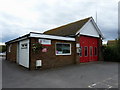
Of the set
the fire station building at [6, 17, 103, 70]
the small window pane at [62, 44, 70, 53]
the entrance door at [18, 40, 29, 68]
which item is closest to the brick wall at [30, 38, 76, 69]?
the fire station building at [6, 17, 103, 70]

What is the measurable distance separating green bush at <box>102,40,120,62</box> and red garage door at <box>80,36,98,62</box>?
2.22 metres

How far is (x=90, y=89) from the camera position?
4703 millimetres

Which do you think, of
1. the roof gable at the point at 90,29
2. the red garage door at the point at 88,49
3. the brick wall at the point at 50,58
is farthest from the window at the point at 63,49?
the roof gable at the point at 90,29

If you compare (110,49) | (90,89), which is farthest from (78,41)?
(90,89)

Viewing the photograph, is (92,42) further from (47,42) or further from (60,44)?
(47,42)

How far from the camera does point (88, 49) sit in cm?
1472

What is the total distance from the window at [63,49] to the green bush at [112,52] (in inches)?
319

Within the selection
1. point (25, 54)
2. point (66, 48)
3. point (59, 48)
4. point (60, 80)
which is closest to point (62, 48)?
point (59, 48)

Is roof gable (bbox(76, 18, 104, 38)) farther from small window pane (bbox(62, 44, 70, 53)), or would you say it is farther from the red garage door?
small window pane (bbox(62, 44, 70, 53))

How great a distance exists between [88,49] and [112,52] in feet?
15.8

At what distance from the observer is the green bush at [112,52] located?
15.9m

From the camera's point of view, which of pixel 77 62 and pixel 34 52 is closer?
pixel 34 52

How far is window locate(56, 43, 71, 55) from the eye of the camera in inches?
433

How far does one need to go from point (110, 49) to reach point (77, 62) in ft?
25.4
